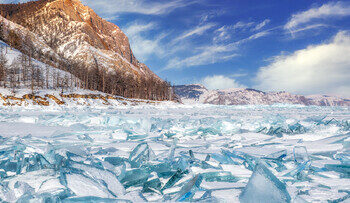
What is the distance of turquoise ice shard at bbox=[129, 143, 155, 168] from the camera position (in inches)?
54.9

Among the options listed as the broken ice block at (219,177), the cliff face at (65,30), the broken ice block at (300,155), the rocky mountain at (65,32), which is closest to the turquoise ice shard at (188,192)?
the broken ice block at (219,177)

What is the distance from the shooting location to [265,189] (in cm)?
77

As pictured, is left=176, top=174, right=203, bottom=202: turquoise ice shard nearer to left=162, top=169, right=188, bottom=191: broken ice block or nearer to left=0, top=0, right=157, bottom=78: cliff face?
left=162, top=169, right=188, bottom=191: broken ice block

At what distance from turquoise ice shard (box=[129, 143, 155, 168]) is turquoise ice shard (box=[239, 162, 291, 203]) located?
0.80 m

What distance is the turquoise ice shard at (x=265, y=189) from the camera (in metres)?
0.76

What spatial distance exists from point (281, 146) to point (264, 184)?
5.99 ft

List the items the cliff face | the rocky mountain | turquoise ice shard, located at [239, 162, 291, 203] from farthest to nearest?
the cliff face → the rocky mountain → turquoise ice shard, located at [239, 162, 291, 203]

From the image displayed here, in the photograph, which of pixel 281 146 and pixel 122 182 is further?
pixel 281 146

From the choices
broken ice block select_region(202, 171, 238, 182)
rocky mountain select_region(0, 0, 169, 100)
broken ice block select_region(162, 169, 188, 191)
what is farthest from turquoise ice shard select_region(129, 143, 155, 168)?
rocky mountain select_region(0, 0, 169, 100)

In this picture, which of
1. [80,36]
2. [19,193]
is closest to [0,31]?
[80,36]

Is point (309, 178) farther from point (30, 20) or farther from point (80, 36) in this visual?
point (30, 20)

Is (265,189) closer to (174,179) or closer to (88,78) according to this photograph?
(174,179)

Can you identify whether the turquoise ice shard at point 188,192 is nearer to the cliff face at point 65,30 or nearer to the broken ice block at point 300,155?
the broken ice block at point 300,155

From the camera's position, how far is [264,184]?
0.77 m
